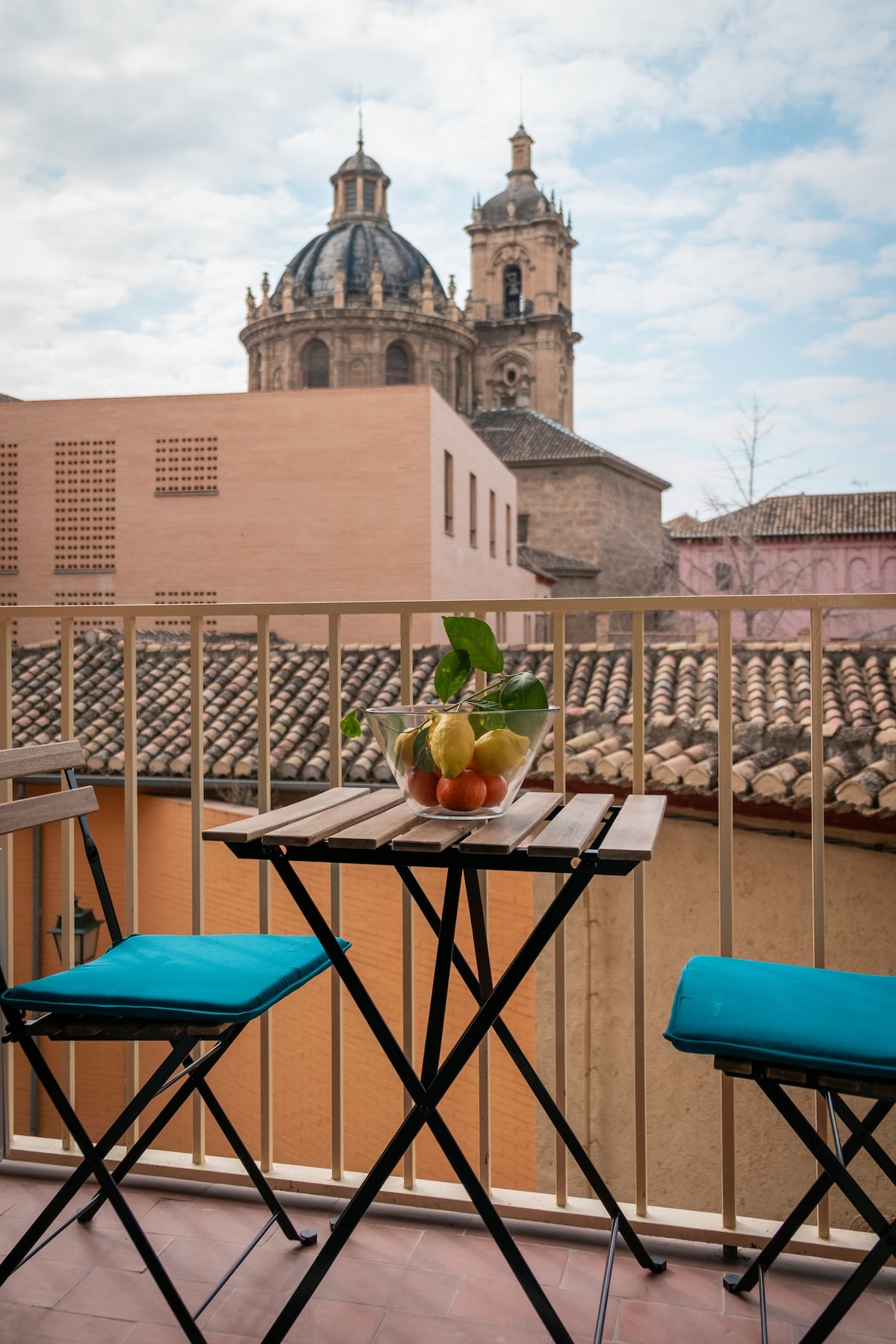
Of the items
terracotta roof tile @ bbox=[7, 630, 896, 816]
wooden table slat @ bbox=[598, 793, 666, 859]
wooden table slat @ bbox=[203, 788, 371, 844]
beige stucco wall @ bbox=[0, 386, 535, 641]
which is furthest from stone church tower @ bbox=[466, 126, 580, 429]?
wooden table slat @ bbox=[598, 793, 666, 859]

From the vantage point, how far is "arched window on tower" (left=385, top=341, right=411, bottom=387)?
131 ft

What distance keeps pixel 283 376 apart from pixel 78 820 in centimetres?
3890

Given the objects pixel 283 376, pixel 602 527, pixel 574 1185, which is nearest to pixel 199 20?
pixel 283 376

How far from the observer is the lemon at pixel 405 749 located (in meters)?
1.65

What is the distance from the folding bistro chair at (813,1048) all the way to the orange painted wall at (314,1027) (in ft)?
18.0

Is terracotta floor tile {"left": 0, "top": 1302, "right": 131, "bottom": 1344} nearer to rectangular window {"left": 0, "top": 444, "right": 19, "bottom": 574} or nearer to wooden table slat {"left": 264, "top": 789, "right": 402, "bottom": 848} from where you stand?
wooden table slat {"left": 264, "top": 789, "right": 402, "bottom": 848}

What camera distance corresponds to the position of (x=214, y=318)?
47188mm

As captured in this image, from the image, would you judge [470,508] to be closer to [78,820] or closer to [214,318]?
[78,820]

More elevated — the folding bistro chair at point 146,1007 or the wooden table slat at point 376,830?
the wooden table slat at point 376,830

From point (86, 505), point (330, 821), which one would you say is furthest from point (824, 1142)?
point (86, 505)

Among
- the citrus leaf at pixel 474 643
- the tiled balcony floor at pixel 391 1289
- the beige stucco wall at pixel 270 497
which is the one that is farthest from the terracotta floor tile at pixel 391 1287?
the beige stucco wall at pixel 270 497

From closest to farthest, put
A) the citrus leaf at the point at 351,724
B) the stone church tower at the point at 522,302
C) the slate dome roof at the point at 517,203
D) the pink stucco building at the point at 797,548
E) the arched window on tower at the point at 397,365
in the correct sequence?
the citrus leaf at the point at 351,724
the pink stucco building at the point at 797,548
the arched window on tower at the point at 397,365
the stone church tower at the point at 522,302
the slate dome roof at the point at 517,203

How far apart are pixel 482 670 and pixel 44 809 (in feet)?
2.92

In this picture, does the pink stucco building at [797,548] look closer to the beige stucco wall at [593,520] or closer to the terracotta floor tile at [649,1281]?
the beige stucco wall at [593,520]
